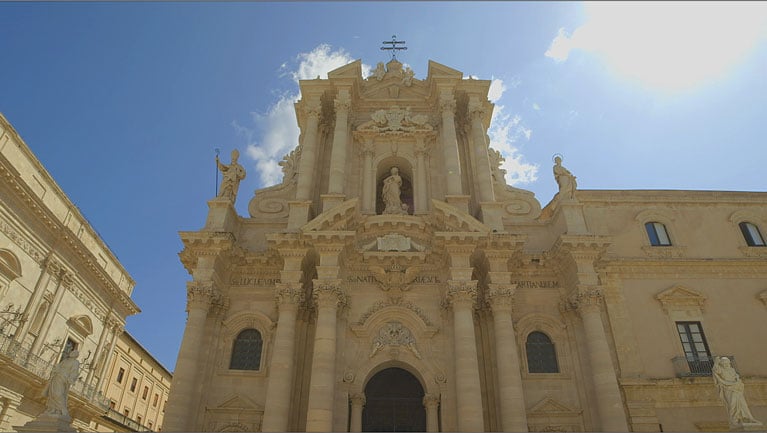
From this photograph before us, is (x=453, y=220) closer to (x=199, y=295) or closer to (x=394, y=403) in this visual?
(x=394, y=403)

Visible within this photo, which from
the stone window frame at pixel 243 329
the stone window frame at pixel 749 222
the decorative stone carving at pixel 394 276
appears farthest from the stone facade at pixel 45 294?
the stone window frame at pixel 749 222

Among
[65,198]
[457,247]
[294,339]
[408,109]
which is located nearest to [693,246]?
[457,247]

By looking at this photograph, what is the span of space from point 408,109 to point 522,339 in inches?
468

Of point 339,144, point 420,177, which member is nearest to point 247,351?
point 339,144

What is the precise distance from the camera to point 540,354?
18.9 meters

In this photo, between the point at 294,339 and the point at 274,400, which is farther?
the point at 294,339

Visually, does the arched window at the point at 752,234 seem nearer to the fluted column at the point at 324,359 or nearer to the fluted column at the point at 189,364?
the fluted column at the point at 324,359

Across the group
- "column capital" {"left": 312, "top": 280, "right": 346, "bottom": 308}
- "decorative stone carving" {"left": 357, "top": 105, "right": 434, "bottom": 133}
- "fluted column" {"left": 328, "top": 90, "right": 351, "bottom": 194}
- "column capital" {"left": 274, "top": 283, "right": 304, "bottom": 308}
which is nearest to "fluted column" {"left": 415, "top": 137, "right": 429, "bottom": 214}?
"decorative stone carving" {"left": 357, "top": 105, "right": 434, "bottom": 133}

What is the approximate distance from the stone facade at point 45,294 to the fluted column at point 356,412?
14.4 m

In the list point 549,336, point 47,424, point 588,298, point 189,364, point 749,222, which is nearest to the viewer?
point 47,424

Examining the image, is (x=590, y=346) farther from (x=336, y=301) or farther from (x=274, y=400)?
(x=274, y=400)

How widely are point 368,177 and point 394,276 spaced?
5.37 m

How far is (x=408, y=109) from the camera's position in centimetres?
2491

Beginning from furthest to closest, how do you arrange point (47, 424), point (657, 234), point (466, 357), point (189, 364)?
point (657, 234) < point (189, 364) < point (466, 357) < point (47, 424)
